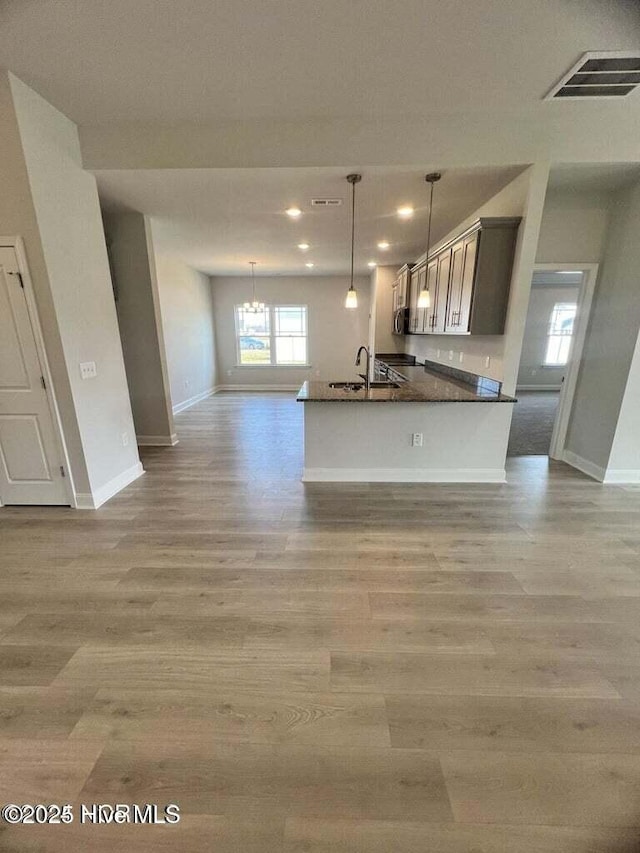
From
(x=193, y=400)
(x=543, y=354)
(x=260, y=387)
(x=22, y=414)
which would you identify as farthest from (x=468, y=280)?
(x=543, y=354)

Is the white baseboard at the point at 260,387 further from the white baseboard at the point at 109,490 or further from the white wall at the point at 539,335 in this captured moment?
the white wall at the point at 539,335

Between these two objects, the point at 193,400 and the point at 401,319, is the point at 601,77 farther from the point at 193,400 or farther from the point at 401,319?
the point at 193,400

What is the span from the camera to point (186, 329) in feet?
22.7

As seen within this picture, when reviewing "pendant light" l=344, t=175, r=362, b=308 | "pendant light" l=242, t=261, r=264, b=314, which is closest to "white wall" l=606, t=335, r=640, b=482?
"pendant light" l=344, t=175, r=362, b=308

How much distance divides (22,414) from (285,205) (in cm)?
320

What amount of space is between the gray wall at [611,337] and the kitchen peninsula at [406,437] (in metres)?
1.06

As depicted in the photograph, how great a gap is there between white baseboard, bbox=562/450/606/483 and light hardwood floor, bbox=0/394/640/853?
2.74 feet

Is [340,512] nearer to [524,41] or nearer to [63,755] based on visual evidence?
[63,755]

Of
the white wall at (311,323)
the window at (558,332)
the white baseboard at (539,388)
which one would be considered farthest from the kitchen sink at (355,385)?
the window at (558,332)

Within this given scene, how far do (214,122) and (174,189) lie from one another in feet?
2.51

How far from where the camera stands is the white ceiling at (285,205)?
290 cm

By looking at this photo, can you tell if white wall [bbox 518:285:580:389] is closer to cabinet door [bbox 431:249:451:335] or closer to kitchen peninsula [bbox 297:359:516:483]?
cabinet door [bbox 431:249:451:335]

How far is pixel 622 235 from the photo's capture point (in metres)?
3.16

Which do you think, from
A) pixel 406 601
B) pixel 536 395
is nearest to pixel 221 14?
pixel 406 601
